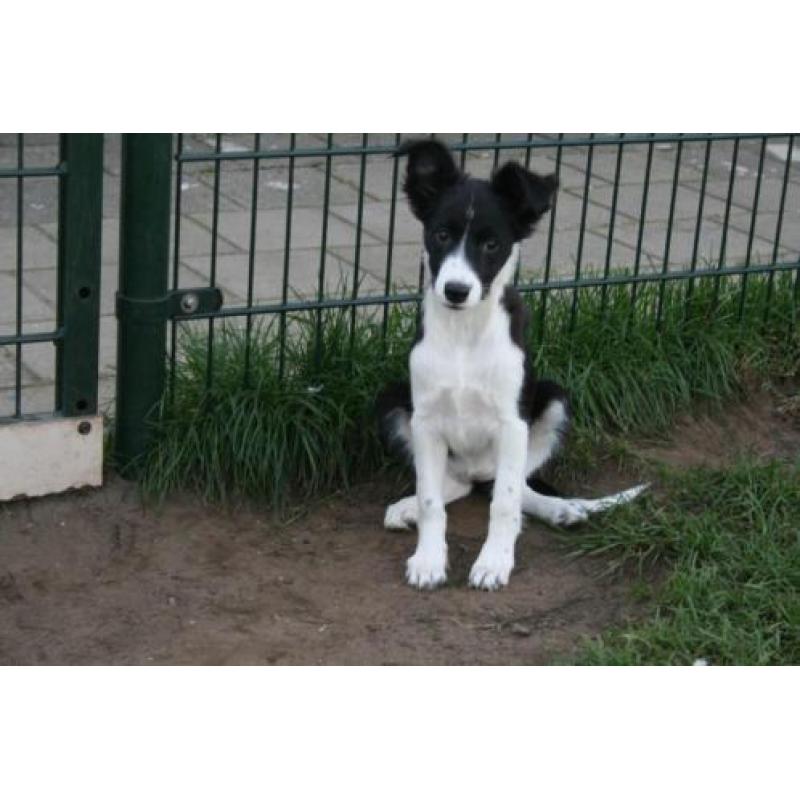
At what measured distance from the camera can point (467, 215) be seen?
4711 mm

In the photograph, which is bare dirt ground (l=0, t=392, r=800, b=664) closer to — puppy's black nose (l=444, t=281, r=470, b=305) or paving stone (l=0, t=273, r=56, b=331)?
puppy's black nose (l=444, t=281, r=470, b=305)

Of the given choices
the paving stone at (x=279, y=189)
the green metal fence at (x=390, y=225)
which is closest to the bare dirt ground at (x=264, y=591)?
the green metal fence at (x=390, y=225)

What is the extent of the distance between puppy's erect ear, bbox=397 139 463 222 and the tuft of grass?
1.25m

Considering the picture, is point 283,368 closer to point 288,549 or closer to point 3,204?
point 288,549

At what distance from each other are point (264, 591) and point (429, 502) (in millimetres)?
596

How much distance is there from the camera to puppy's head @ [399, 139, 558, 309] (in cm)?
468

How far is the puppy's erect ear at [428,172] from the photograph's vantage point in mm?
4840

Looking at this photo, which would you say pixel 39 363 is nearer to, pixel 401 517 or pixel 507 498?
pixel 401 517

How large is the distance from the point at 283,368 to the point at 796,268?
2247mm

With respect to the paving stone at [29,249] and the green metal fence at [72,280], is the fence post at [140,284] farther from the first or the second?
the paving stone at [29,249]

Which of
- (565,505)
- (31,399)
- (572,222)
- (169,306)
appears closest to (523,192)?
(565,505)

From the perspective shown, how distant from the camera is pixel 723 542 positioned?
5059mm

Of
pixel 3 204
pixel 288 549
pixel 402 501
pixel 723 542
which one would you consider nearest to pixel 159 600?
pixel 288 549

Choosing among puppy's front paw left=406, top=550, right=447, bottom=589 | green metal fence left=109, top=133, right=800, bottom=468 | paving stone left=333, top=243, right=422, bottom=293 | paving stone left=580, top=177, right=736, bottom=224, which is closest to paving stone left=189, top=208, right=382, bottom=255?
green metal fence left=109, top=133, right=800, bottom=468
